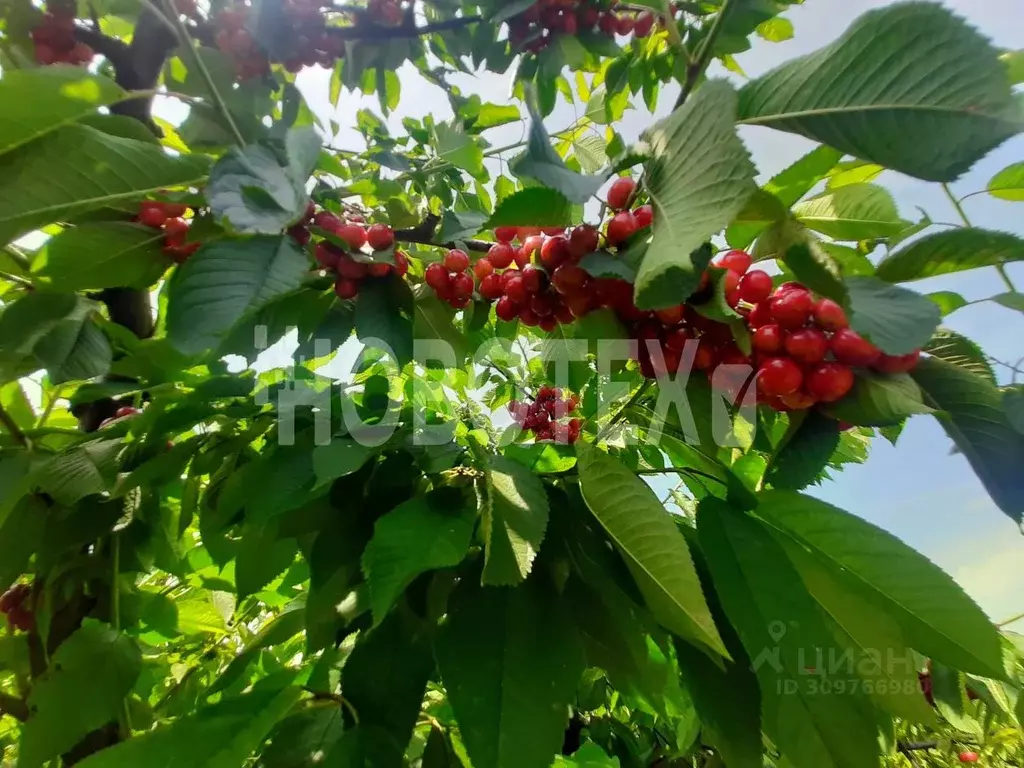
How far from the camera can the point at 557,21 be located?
1.08 metres

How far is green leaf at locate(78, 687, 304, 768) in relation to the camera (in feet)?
1.58

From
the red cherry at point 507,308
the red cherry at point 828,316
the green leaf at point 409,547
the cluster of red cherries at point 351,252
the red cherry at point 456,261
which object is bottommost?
the green leaf at point 409,547

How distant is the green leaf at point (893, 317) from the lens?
349 millimetres

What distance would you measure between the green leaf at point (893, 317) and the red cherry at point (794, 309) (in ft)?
0.14

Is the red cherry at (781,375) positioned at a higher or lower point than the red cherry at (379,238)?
lower

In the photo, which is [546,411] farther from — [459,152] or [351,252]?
[351,252]

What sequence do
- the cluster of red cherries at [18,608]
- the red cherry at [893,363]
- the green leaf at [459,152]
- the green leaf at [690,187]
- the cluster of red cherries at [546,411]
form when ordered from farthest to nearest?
the cluster of red cherries at [546,411]
the cluster of red cherries at [18,608]
the green leaf at [459,152]
the red cherry at [893,363]
the green leaf at [690,187]

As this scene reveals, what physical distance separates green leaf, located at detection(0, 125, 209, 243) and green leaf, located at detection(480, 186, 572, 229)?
0.24 m

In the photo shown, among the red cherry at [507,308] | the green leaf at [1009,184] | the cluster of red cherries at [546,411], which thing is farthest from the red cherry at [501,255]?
the cluster of red cherries at [546,411]

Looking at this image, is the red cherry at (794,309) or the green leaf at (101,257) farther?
the green leaf at (101,257)

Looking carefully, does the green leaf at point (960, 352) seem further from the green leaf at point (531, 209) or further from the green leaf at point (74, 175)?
the green leaf at point (74, 175)

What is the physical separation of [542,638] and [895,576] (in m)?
0.24

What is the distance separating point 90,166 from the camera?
51cm

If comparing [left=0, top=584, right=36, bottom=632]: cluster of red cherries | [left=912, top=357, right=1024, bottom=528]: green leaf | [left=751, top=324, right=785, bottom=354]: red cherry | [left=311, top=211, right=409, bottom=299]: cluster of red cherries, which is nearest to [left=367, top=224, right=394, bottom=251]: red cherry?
[left=311, top=211, right=409, bottom=299]: cluster of red cherries
